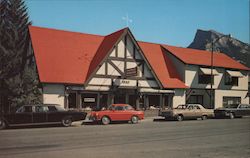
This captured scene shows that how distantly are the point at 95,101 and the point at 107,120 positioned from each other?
694 cm

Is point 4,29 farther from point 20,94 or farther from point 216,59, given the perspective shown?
point 216,59

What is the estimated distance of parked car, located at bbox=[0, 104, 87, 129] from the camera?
70.1 ft

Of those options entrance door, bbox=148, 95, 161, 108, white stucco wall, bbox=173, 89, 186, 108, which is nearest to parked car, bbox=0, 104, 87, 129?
entrance door, bbox=148, 95, 161, 108

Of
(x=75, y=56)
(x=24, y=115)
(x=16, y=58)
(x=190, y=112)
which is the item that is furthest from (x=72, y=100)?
(x=16, y=58)

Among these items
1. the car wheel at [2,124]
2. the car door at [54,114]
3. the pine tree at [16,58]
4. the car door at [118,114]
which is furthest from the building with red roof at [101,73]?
the car wheel at [2,124]

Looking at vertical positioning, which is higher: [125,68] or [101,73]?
[125,68]

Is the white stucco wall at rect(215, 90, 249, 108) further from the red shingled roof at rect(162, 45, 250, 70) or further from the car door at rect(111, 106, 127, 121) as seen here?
the car door at rect(111, 106, 127, 121)

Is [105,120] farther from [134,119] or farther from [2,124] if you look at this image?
[2,124]

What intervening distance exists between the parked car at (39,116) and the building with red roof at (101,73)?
5.96 metres

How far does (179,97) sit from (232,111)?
20.1 feet

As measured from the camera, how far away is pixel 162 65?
39219mm

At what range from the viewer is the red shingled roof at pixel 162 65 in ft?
120

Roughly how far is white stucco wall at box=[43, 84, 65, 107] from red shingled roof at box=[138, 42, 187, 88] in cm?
1146

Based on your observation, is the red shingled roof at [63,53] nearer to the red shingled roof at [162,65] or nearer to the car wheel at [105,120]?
the car wheel at [105,120]
